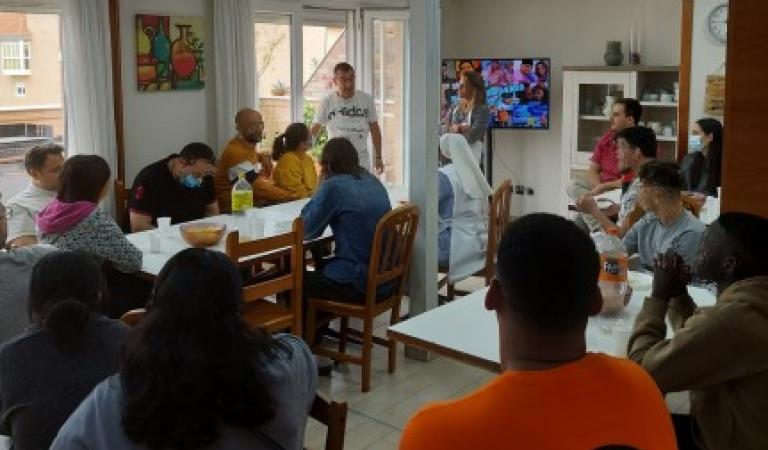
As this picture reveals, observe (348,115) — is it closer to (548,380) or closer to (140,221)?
(140,221)

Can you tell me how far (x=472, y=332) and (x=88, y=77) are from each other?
3.66 m

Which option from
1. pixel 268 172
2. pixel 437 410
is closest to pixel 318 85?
pixel 268 172

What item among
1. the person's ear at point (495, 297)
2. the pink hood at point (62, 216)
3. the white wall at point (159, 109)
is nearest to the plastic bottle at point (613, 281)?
the person's ear at point (495, 297)

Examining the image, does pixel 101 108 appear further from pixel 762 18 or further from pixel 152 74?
pixel 762 18

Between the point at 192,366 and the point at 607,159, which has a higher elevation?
the point at 607,159

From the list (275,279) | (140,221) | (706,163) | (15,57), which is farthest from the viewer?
(706,163)

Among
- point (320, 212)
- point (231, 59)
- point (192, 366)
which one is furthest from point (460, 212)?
point (192, 366)

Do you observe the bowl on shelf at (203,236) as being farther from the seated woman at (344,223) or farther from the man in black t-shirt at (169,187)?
the man in black t-shirt at (169,187)

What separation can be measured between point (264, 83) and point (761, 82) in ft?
15.8

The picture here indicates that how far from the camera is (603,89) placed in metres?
7.23

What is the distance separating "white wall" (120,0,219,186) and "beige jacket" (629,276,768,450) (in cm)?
440

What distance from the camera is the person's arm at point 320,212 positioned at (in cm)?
374

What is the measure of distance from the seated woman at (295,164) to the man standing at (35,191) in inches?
61.9

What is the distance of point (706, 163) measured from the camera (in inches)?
199
